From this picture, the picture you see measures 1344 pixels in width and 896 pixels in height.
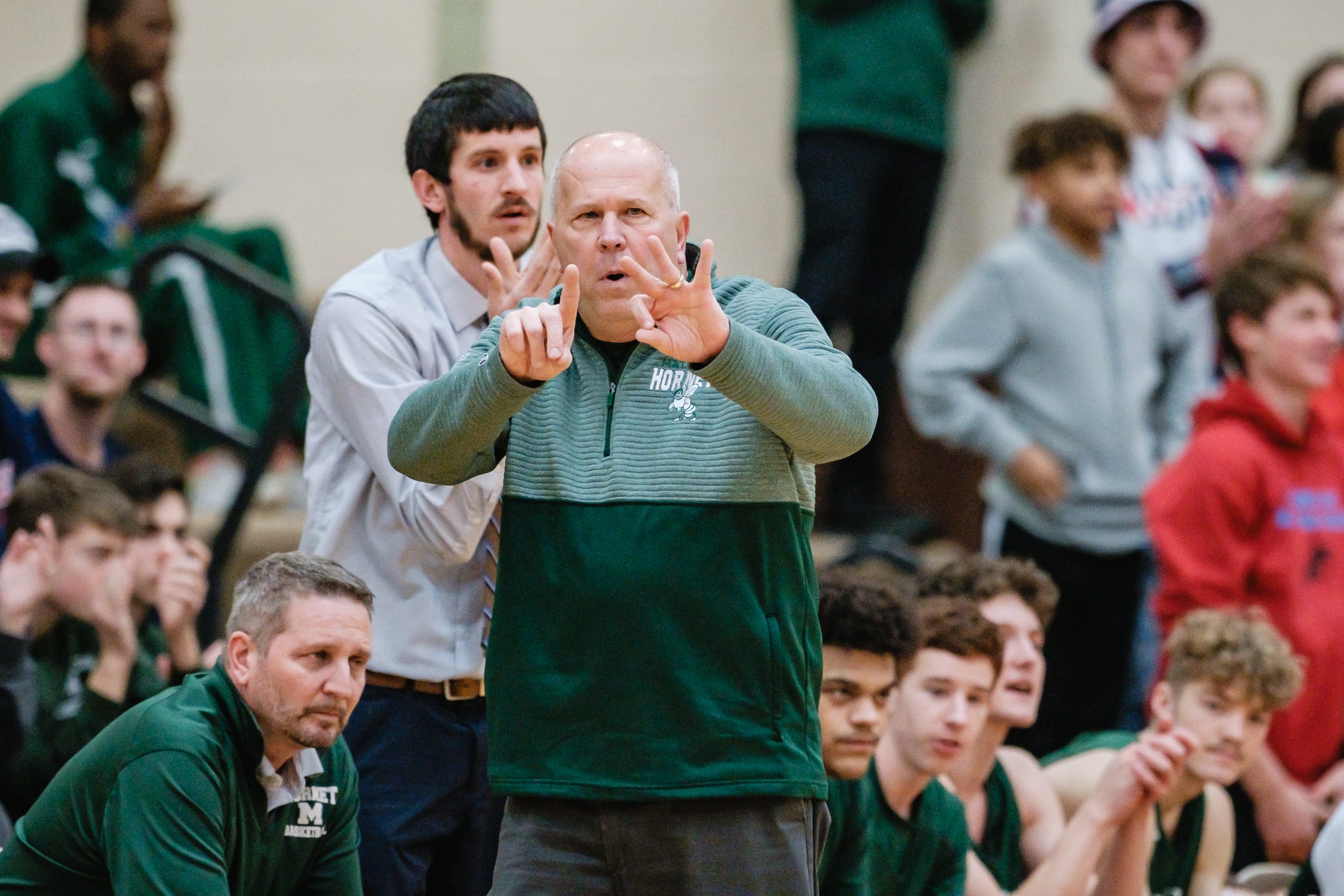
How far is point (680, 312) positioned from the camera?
2.26m

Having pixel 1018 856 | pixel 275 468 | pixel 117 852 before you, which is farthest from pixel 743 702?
pixel 275 468

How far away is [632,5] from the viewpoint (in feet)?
22.9

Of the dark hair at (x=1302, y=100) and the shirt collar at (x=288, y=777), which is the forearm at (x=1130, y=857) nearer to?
the shirt collar at (x=288, y=777)

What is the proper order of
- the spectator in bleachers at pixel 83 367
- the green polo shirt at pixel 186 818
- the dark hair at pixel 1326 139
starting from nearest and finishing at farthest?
the green polo shirt at pixel 186 818 < the spectator in bleachers at pixel 83 367 < the dark hair at pixel 1326 139

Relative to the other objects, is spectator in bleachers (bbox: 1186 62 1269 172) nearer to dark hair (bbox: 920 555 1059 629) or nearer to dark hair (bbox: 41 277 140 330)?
dark hair (bbox: 920 555 1059 629)

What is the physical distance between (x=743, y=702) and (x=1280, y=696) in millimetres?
1922

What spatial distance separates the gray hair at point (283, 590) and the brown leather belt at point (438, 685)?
0.55 ft

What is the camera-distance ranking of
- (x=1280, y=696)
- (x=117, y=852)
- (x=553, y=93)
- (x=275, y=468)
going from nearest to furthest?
1. (x=117, y=852)
2. (x=1280, y=696)
3. (x=275, y=468)
4. (x=553, y=93)

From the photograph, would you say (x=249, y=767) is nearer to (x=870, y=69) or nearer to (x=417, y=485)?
(x=417, y=485)

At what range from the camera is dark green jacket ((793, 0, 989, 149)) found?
18.4ft

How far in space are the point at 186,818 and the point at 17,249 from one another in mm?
2397

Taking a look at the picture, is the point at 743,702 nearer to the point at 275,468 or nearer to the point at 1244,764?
the point at 1244,764

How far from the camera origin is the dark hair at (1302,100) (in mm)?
5820

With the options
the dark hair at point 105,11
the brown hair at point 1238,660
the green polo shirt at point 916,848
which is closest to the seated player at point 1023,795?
the green polo shirt at point 916,848
